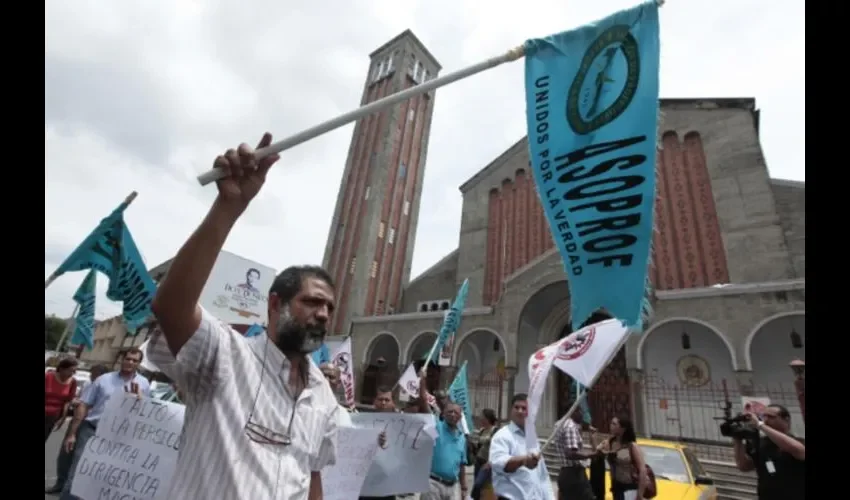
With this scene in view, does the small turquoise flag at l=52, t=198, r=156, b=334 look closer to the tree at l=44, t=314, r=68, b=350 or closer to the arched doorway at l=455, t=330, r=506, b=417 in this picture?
the arched doorway at l=455, t=330, r=506, b=417

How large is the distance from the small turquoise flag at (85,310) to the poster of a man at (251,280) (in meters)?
2.53

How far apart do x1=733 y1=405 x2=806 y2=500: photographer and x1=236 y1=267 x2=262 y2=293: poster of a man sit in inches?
321

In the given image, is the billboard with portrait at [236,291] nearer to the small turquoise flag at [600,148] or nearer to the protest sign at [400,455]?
the protest sign at [400,455]

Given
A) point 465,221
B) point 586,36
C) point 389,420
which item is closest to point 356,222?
point 465,221

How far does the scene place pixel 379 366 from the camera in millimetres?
21453

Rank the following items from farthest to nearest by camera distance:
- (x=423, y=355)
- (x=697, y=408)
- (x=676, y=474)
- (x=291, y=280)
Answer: (x=423, y=355) → (x=697, y=408) → (x=676, y=474) → (x=291, y=280)

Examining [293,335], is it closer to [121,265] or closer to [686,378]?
[121,265]

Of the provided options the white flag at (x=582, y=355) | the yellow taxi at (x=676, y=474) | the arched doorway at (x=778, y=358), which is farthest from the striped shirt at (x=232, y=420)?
the arched doorway at (x=778, y=358)

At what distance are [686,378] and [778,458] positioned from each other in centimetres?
1127

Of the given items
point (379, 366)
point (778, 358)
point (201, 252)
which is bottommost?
point (201, 252)

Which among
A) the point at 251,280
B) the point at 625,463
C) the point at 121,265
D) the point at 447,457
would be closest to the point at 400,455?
the point at 447,457

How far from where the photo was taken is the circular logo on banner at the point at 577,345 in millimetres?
5407
